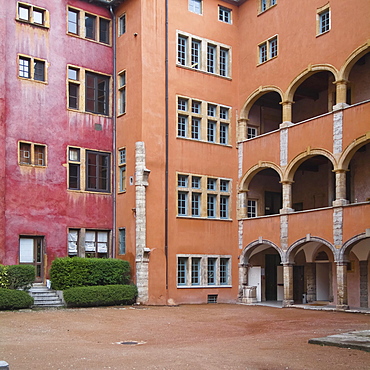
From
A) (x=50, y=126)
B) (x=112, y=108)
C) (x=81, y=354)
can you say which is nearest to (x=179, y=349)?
(x=81, y=354)

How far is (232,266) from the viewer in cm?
2852

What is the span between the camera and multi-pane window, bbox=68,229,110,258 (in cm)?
2631

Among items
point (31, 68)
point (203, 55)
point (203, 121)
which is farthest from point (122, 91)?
point (31, 68)

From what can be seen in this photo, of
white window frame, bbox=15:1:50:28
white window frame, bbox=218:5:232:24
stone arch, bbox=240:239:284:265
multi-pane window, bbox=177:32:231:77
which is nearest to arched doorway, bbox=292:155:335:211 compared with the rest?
stone arch, bbox=240:239:284:265

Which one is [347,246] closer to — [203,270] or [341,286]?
[341,286]

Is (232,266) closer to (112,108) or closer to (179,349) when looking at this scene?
(112,108)

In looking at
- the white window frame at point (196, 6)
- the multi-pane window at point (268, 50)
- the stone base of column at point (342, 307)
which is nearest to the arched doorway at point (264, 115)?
the multi-pane window at point (268, 50)

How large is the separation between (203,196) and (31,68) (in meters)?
9.76

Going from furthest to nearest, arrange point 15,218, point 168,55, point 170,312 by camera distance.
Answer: point 168,55 → point 15,218 → point 170,312

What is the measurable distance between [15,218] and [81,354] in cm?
1361

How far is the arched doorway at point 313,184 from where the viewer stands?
95.0ft

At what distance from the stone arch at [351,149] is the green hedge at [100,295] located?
10.1 meters

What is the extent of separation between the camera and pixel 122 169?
89.6 ft

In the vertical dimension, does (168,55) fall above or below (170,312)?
above
